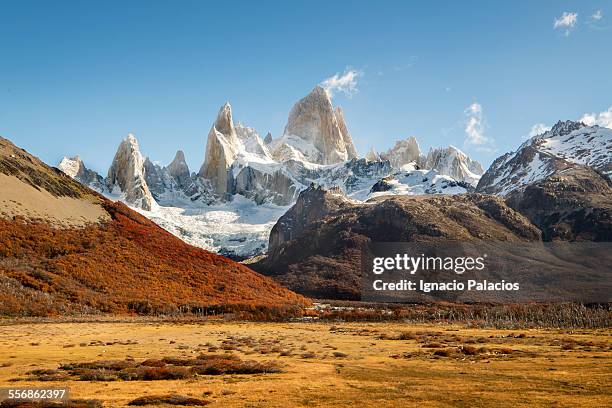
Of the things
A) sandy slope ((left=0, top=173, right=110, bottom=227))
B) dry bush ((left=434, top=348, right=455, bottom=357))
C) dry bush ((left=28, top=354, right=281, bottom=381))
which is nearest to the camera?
dry bush ((left=28, top=354, right=281, bottom=381))

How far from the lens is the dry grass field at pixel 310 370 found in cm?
2439

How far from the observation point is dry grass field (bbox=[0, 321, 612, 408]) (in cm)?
2439

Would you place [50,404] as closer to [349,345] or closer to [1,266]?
[349,345]

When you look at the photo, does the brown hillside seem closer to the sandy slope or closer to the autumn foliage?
the autumn foliage

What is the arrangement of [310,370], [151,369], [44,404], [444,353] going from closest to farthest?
[44,404]
[151,369]
[310,370]
[444,353]

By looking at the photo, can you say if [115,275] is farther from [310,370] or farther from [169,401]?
[169,401]

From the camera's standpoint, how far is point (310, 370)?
109 ft

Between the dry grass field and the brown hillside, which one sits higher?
the brown hillside

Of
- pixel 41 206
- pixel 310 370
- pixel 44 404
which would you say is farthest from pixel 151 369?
pixel 41 206

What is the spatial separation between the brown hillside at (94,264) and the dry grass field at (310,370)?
28101mm

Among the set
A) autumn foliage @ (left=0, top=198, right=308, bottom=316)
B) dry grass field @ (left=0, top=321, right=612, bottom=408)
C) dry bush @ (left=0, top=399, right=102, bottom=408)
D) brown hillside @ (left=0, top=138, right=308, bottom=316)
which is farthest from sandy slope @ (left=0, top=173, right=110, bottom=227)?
dry bush @ (left=0, top=399, right=102, bottom=408)

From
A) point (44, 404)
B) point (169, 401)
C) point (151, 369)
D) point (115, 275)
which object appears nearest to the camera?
point (44, 404)

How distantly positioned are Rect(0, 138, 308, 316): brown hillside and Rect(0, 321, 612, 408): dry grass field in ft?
92.2

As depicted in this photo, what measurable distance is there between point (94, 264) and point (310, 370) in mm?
72414
